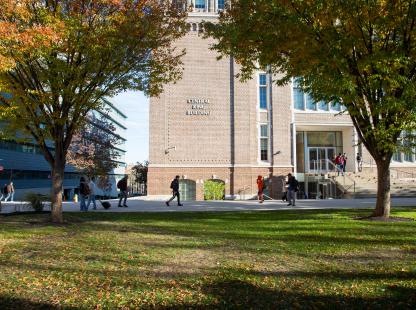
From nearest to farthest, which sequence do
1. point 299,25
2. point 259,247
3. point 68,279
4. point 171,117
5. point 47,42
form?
point 68,279
point 259,247
point 47,42
point 299,25
point 171,117

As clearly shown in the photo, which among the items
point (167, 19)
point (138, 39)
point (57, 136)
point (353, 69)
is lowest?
point (57, 136)

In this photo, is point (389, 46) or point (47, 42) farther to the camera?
point (389, 46)

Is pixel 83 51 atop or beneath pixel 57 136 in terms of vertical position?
atop

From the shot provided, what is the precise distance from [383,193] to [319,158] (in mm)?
25704

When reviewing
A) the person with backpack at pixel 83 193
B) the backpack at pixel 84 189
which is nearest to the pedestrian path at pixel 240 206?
→ the person with backpack at pixel 83 193

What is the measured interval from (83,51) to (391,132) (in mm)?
9703

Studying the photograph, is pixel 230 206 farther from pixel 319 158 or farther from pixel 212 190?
pixel 319 158

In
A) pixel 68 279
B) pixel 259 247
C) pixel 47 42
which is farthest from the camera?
pixel 47 42

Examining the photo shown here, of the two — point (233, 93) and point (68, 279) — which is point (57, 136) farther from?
point (233, 93)

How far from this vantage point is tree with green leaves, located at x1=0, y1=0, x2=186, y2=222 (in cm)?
1112

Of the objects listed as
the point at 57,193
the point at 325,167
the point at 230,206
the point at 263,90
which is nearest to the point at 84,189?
the point at 57,193

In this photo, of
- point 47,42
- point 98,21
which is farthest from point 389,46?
point 47,42

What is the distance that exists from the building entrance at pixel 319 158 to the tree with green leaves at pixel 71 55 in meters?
26.8

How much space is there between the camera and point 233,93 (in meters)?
35.3
